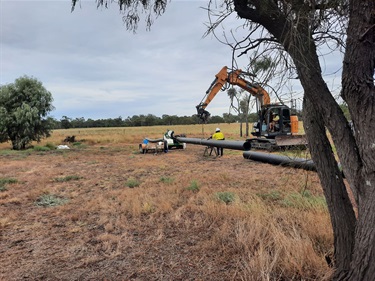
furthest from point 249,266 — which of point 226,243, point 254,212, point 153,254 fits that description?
point 254,212

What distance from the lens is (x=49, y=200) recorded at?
699 cm

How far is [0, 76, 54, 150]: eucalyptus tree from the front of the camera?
77.5ft

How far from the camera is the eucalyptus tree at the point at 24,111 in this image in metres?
23.6

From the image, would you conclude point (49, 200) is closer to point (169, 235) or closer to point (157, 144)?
point (169, 235)

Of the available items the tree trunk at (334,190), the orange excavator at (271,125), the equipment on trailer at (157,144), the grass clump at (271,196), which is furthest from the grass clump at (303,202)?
the equipment on trailer at (157,144)

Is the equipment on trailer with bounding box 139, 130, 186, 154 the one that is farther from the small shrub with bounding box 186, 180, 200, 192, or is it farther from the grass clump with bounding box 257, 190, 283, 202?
the grass clump with bounding box 257, 190, 283, 202

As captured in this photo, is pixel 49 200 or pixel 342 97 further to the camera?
pixel 49 200

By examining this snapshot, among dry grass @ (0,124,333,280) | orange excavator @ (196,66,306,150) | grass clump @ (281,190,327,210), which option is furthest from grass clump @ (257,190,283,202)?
orange excavator @ (196,66,306,150)

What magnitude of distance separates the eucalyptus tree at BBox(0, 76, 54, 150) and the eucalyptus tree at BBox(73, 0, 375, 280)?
25500mm

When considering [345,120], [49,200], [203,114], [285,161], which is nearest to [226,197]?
[285,161]

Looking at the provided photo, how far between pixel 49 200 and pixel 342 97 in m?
7.02

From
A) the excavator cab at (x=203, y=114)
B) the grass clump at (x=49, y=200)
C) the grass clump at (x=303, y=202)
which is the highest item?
the excavator cab at (x=203, y=114)

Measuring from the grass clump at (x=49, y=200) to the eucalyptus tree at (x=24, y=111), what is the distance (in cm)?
1930

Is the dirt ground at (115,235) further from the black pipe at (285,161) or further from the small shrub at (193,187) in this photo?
the black pipe at (285,161)
